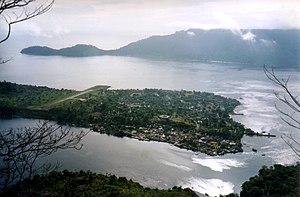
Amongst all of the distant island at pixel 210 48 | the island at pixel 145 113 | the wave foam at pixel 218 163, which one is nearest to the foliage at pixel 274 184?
the wave foam at pixel 218 163

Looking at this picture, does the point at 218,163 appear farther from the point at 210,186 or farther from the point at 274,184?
the point at 274,184

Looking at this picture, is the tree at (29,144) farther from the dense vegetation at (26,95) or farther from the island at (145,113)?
the dense vegetation at (26,95)

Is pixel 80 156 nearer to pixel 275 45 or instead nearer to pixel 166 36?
pixel 275 45

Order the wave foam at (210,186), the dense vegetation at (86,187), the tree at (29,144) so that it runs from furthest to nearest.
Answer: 1. the wave foam at (210,186)
2. the dense vegetation at (86,187)
3. the tree at (29,144)

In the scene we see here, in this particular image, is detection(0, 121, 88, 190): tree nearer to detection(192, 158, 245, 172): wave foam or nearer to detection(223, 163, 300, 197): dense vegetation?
detection(223, 163, 300, 197): dense vegetation

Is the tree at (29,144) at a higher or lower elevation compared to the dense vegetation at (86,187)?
higher

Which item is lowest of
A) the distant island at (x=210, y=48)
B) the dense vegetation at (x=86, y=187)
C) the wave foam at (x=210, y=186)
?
the wave foam at (x=210, y=186)

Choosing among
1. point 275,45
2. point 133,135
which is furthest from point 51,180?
point 275,45
